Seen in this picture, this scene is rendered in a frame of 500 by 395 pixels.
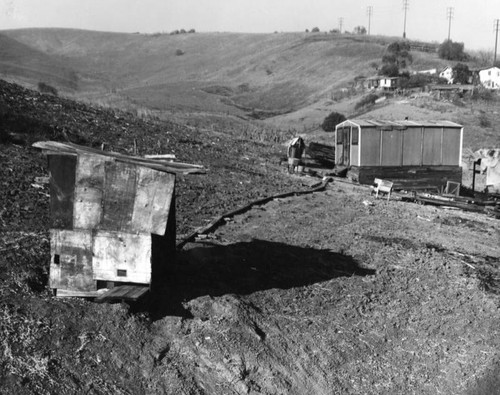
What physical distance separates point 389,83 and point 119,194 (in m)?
59.7

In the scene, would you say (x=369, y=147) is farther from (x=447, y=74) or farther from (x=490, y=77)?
(x=490, y=77)

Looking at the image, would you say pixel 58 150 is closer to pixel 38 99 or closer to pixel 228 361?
pixel 228 361

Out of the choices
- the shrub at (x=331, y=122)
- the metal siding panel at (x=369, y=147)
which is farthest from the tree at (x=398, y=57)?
the metal siding panel at (x=369, y=147)

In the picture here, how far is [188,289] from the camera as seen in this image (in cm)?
782

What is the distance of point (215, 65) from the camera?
11112 centimetres

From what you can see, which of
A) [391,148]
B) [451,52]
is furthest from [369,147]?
[451,52]

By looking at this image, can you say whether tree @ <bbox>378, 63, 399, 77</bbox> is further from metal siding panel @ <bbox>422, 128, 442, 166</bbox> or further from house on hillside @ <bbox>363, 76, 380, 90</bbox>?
metal siding panel @ <bbox>422, 128, 442, 166</bbox>

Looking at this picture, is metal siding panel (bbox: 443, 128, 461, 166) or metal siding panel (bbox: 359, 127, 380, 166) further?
metal siding panel (bbox: 443, 128, 461, 166)

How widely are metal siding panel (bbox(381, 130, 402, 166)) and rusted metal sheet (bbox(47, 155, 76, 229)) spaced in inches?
676

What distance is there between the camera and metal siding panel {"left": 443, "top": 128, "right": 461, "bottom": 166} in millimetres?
23531

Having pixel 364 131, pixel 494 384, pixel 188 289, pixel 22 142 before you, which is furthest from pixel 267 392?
pixel 364 131

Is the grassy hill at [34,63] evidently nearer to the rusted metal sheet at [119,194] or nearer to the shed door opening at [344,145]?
the shed door opening at [344,145]

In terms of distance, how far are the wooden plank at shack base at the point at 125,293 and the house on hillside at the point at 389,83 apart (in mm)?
57629

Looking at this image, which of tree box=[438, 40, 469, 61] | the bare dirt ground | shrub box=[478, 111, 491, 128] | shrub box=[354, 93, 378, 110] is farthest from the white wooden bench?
tree box=[438, 40, 469, 61]
